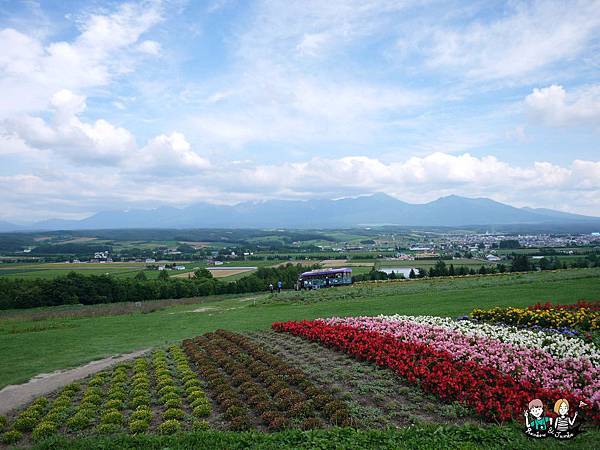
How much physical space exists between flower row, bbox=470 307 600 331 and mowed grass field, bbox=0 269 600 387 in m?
2.40

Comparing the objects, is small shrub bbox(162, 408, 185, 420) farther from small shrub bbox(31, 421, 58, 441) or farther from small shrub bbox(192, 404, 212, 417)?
small shrub bbox(31, 421, 58, 441)

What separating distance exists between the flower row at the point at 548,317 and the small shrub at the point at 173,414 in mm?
12568

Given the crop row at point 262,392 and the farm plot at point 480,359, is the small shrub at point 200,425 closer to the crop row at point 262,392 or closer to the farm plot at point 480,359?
the crop row at point 262,392

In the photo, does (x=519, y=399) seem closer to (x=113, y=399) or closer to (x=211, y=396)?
(x=211, y=396)

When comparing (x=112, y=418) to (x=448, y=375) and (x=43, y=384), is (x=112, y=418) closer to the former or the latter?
(x=43, y=384)

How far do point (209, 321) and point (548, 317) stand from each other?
1724cm

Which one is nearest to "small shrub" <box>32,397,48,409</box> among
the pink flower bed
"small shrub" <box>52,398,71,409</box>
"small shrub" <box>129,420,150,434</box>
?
"small shrub" <box>52,398,71,409</box>

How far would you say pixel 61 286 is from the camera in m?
50.8

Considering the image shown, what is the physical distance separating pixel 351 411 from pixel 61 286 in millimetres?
50241

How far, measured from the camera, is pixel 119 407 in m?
10.5

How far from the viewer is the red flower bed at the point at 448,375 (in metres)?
8.71

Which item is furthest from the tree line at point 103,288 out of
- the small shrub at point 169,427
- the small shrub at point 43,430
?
the small shrub at point 169,427

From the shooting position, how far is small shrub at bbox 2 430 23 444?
905 centimetres

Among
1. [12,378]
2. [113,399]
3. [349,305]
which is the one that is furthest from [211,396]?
[349,305]
